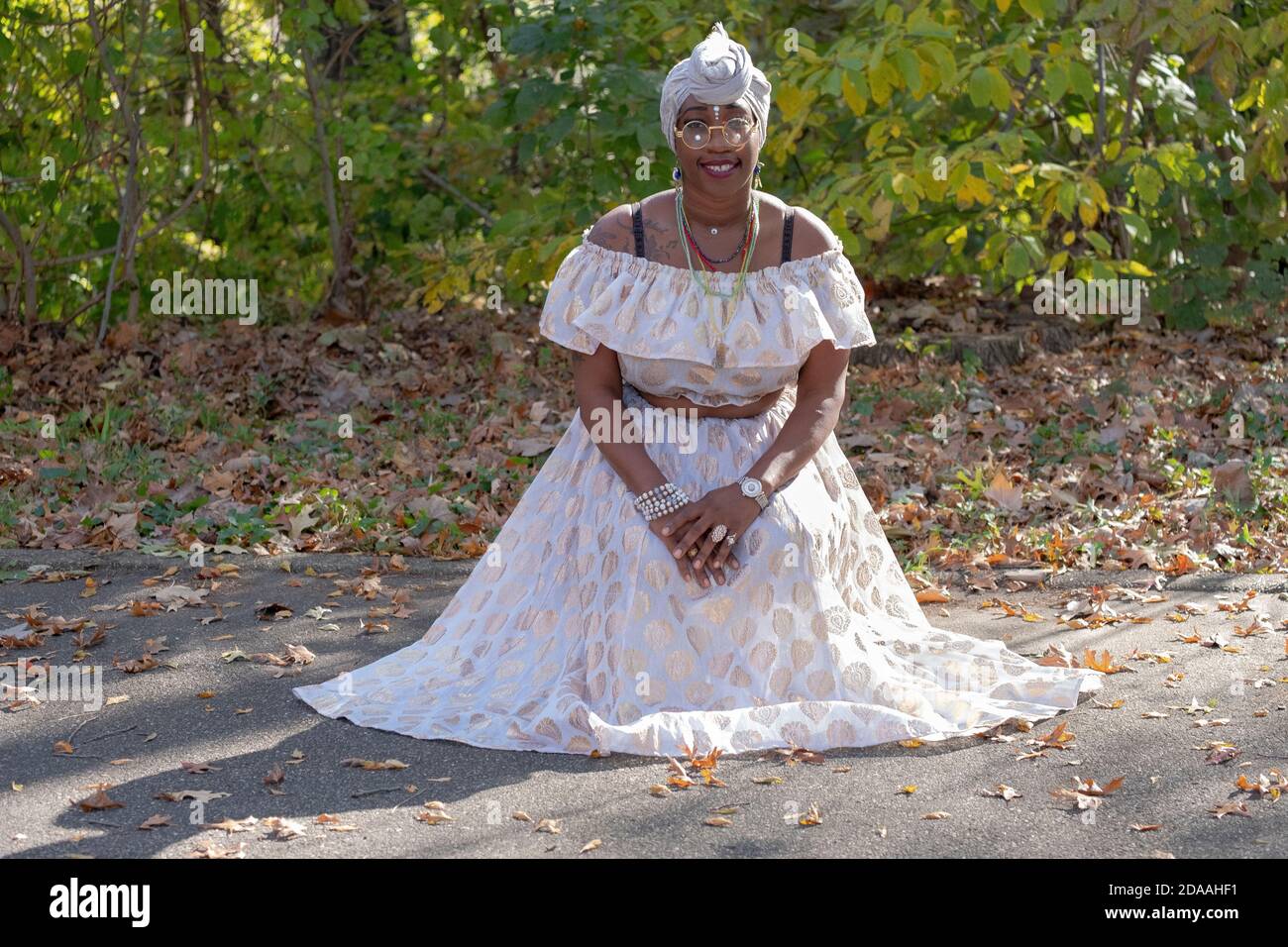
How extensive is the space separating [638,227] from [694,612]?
1.05 metres

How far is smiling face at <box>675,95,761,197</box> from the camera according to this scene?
3.78 m

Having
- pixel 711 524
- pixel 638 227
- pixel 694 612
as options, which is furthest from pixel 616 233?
pixel 694 612

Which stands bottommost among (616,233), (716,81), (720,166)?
(616,233)

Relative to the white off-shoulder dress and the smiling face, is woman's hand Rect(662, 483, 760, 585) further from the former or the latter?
the smiling face

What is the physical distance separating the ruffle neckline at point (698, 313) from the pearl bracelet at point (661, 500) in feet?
1.20

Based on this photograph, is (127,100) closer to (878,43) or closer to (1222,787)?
(878,43)

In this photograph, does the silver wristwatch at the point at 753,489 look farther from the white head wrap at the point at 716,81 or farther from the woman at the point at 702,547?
the white head wrap at the point at 716,81

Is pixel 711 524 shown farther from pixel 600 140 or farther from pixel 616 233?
pixel 600 140

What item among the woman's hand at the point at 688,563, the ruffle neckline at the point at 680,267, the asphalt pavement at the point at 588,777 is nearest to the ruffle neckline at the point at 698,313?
the ruffle neckline at the point at 680,267

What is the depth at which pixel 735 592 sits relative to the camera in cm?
368

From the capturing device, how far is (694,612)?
12.0ft

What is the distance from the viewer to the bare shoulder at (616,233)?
4.00m

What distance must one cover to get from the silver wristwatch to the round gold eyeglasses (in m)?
0.84

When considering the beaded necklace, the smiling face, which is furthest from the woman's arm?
the smiling face
